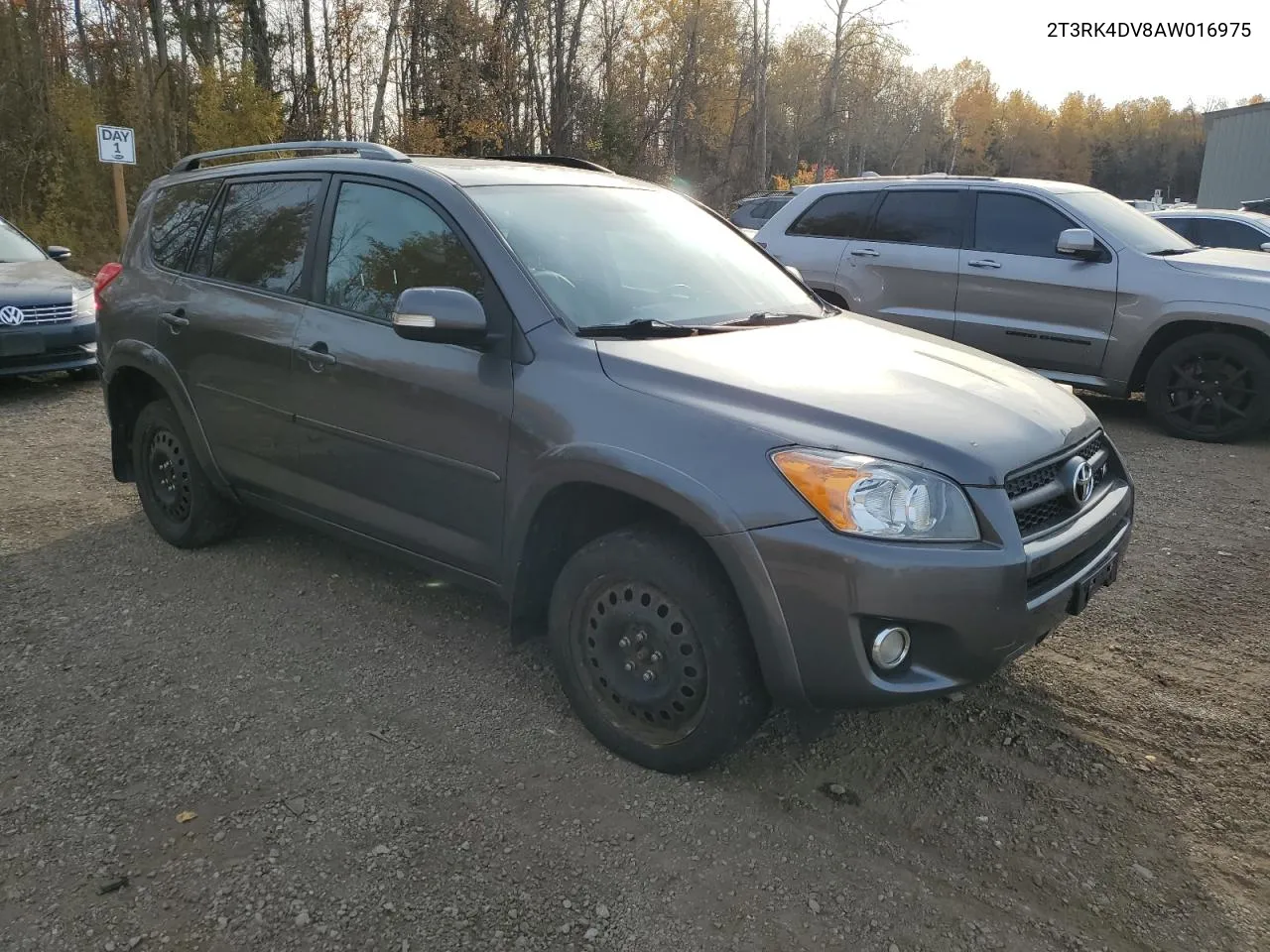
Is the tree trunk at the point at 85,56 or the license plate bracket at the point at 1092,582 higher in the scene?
the tree trunk at the point at 85,56

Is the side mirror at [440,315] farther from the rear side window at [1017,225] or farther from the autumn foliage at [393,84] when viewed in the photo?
the autumn foliage at [393,84]

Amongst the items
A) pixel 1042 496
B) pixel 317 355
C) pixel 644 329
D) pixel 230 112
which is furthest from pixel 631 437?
pixel 230 112

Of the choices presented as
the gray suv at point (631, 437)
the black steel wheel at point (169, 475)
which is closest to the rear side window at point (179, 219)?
the gray suv at point (631, 437)

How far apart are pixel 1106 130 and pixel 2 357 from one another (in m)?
93.7

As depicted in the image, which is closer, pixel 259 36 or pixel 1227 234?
pixel 1227 234

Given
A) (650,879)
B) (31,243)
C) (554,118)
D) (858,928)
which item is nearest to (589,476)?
(650,879)

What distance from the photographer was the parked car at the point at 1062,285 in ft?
21.4

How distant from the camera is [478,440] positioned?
119 inches

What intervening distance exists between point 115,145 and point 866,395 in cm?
1188

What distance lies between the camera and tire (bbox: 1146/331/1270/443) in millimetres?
6426

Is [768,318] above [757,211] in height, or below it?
below

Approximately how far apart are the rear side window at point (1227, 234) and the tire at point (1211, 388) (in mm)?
4932

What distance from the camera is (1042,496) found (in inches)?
104

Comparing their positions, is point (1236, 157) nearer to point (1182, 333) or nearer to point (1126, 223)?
point (1126, 223)
